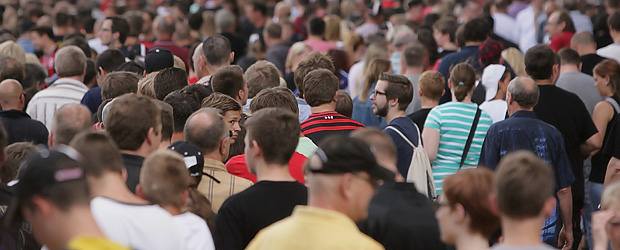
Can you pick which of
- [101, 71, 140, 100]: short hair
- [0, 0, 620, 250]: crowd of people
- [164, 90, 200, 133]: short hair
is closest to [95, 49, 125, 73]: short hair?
[0, 0, 620, 250]: crowd of people

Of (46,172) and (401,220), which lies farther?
(401,220)

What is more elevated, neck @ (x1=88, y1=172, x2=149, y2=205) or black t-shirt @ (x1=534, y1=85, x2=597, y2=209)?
neck @ (x1=88, y1=172, x2=149, y2=205)

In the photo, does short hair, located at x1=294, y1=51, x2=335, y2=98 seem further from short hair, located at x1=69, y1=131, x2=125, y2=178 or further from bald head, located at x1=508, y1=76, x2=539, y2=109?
short hair, located at x1=69, y1=131, x2=125, y2=178

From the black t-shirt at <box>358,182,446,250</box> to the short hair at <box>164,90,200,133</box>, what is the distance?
201 cm

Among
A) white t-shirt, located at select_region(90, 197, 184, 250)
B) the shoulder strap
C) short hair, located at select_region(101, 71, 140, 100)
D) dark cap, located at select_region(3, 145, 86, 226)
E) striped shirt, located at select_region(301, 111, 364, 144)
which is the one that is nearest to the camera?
dark cap, located at select_region(3, 145, 86, 226)

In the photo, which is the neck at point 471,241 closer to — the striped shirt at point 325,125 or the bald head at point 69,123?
the bald head at point 69,123

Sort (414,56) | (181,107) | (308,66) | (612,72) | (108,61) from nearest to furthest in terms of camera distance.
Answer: (181,107) < (308,66) < (612,72) < (108,61) < (414,56)

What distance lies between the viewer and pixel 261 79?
771cm

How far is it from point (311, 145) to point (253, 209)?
1427mm

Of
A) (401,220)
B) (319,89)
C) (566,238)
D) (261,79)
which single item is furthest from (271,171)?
(566,238)

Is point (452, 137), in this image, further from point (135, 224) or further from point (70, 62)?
point (135, 224)

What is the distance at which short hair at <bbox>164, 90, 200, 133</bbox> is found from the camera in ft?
20.2

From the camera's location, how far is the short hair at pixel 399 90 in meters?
7.07

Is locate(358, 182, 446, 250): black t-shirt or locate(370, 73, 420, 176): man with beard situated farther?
locate(370, 73, 420, 176): man with beard
